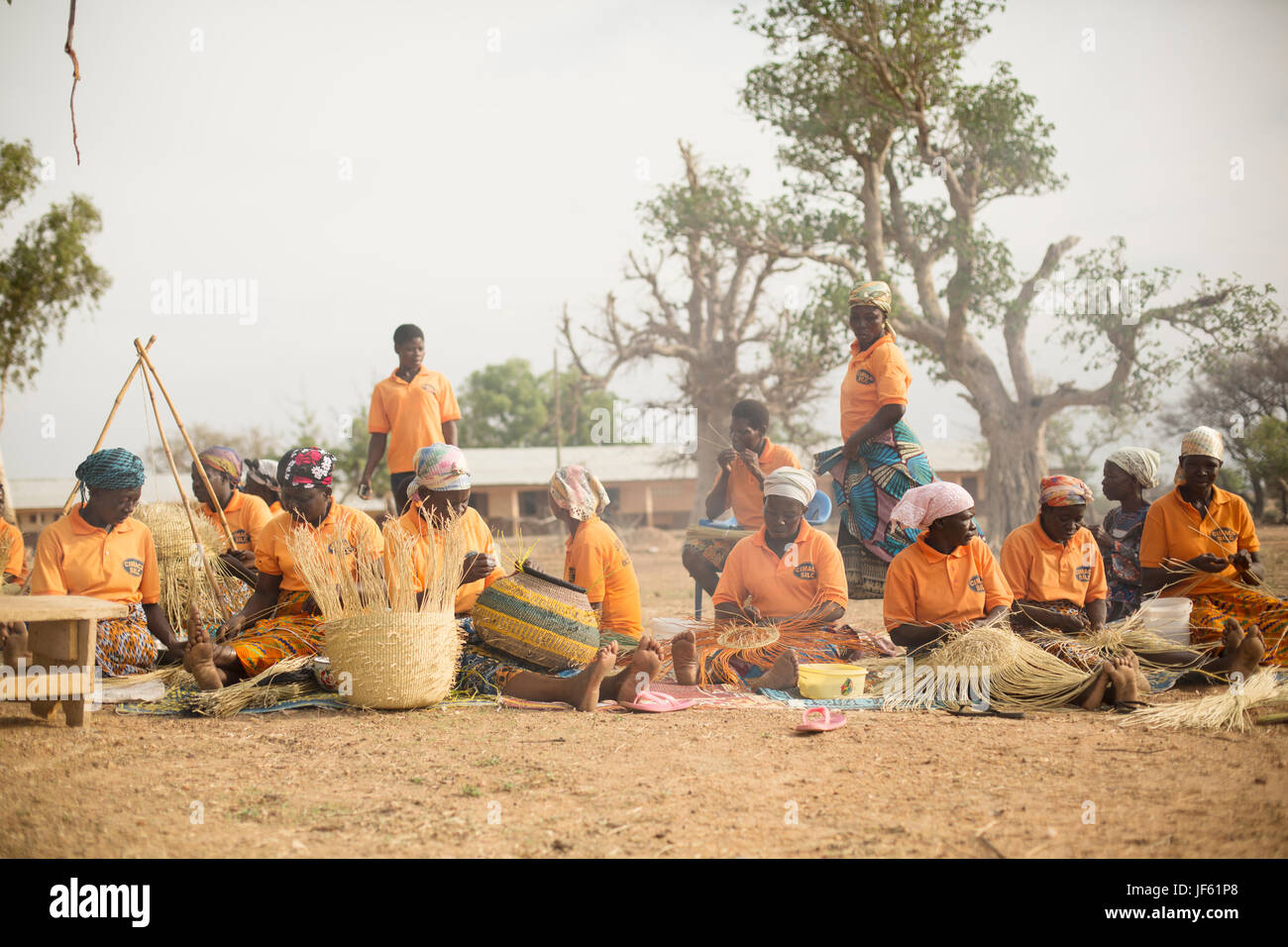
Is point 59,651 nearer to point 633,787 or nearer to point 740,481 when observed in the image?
point 633,787

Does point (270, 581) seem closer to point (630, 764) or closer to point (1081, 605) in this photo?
point (630, 764)

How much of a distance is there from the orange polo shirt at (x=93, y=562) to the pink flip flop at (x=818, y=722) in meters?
3.28

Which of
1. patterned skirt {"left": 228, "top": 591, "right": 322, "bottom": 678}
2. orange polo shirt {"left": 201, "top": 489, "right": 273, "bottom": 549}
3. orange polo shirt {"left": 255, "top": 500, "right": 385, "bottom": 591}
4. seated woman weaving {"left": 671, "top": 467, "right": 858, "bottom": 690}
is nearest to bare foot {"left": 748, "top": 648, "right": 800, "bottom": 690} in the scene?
seated woman weaving {"left": 671, "top": 467, "right": 858, "bottom": 690}

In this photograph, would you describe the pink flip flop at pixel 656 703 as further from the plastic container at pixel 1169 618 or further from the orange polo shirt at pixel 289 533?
the plastic container at pixel 1169 618

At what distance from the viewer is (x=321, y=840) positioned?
3.09 meters

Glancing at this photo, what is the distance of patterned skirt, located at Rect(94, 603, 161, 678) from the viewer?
532cm

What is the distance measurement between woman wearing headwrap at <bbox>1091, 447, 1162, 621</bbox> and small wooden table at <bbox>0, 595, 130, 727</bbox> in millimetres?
5290

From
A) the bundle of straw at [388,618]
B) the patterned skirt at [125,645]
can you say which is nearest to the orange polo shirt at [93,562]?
the patterned skirt at [125,645]

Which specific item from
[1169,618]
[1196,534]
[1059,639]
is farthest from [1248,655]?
[1059,639]

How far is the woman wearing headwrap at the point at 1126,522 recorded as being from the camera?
619cm

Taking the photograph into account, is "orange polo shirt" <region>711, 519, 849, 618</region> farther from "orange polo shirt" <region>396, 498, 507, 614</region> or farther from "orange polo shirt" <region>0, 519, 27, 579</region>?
"orange polo shirt" <region>0, 519, 27, 579</region>

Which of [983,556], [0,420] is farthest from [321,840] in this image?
[0,420]
